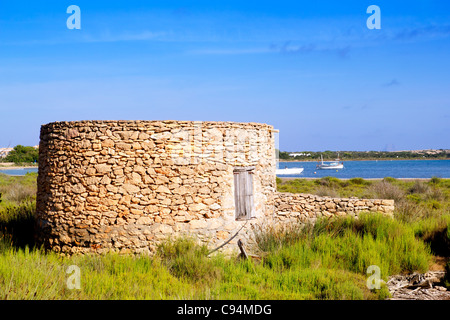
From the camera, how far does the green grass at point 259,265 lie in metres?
6.54

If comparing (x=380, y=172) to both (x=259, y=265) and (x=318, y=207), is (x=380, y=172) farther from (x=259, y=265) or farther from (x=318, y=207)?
(x=259, y=265)

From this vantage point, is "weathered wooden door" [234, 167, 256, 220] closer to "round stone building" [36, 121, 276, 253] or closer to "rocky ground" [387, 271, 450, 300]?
"round stone building" [36, 121, 276, 253]

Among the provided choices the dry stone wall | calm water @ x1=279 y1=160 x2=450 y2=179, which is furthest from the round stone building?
calm water @ x1=279 y1=160 x2=450 y2=179

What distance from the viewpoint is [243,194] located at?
10.1 meters

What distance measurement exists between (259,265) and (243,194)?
2.19m

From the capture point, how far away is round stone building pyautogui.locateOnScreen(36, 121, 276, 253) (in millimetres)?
8945

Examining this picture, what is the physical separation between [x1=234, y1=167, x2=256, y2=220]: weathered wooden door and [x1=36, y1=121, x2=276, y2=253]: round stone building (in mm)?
289

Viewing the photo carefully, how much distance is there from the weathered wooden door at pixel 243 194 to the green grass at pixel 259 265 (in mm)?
630

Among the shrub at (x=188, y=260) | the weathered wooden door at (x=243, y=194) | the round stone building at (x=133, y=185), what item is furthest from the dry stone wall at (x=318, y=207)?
the shrub at (x=188, y=260)

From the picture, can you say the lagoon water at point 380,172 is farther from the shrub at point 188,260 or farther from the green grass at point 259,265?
the shrub at point 188,260

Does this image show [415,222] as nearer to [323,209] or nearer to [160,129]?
[323,209]

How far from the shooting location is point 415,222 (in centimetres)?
1142

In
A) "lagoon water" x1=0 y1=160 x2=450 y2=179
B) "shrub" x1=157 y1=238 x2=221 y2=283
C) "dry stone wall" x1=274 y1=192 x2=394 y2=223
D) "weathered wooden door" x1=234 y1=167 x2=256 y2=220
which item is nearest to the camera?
"shrub" x1=157 y1=238 x2=221 y2=283
